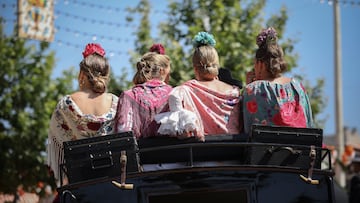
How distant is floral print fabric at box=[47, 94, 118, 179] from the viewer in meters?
5.66

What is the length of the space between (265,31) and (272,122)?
0.70 meters

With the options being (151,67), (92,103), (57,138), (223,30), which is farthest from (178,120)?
(223,30)

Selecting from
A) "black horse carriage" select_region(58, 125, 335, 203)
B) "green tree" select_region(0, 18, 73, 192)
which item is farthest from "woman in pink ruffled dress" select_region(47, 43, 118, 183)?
"green tree" select_region(0, 18, 73, 192)

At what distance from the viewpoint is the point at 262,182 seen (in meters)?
4.59

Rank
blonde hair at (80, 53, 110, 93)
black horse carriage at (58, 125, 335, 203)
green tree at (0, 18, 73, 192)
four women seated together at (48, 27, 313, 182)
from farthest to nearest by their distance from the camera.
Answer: green tree at (0, 18, 73, 192)
blonde hair at (80, 53, 110, 93)
four women seated together at (48, 27, 313, 182)
black horse carriage at (58, 125, 335, 203)

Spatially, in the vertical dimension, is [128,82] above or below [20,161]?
above

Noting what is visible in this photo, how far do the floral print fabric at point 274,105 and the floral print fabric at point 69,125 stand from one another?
102cm

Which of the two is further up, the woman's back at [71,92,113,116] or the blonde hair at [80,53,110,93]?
the blonde hair at [80,53,110,93]

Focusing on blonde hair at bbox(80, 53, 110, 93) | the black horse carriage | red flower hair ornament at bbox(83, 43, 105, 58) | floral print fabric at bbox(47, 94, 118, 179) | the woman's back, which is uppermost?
red flower hair ornament at bbox(83, 43, 105, 58)

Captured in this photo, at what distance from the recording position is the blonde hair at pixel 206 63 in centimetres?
534

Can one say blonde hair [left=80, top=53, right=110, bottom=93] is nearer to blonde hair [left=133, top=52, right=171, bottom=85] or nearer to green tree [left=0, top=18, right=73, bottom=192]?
blonde hair [left=133, top=52, right=171, bottom=85]

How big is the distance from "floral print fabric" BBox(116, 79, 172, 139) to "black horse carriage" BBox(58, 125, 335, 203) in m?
0.30

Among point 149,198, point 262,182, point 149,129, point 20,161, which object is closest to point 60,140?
point 149,129

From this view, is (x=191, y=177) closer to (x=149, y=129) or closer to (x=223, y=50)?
(x=149, y=129)
